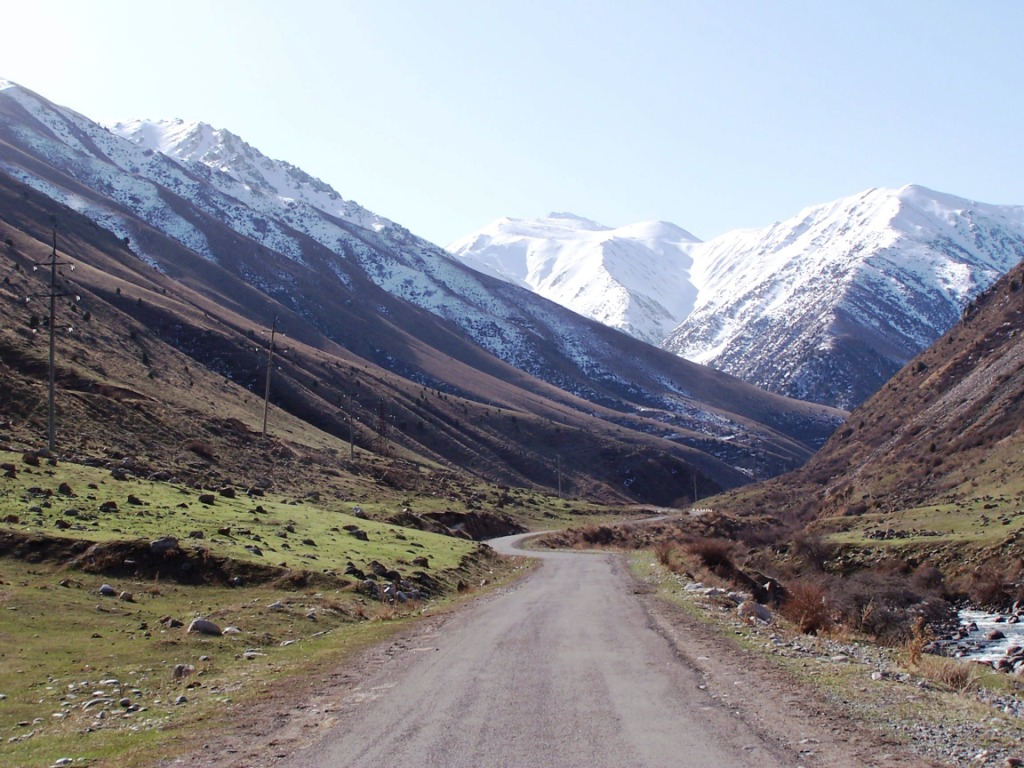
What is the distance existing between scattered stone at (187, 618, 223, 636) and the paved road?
4.41 meters

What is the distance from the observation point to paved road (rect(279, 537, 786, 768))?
32.1 ft

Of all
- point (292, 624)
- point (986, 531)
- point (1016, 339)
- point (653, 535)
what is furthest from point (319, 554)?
point (1016, 339)

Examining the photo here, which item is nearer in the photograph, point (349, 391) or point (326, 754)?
point (326, 754)

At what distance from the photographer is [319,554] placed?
3136 centimetres

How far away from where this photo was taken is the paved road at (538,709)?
9.80 metres

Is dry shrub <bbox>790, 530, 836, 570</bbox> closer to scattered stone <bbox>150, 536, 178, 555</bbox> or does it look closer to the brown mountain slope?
scattered stone <bbox>150, 536, 178, 555</bbox>

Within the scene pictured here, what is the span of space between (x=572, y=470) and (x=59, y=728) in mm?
149669

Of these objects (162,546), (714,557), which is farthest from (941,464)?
(162,546)

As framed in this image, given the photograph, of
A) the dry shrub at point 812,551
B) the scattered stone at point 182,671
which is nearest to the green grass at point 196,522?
the scattered stone at point 182,671

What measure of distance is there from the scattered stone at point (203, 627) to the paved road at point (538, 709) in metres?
4.41

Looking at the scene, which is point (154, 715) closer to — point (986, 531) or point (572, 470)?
point (986, 531)

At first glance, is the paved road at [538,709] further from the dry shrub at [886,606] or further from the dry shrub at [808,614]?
the dry shrub at [886,606]

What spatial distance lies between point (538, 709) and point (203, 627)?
9478 millimetres

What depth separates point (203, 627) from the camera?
60.1 feet
